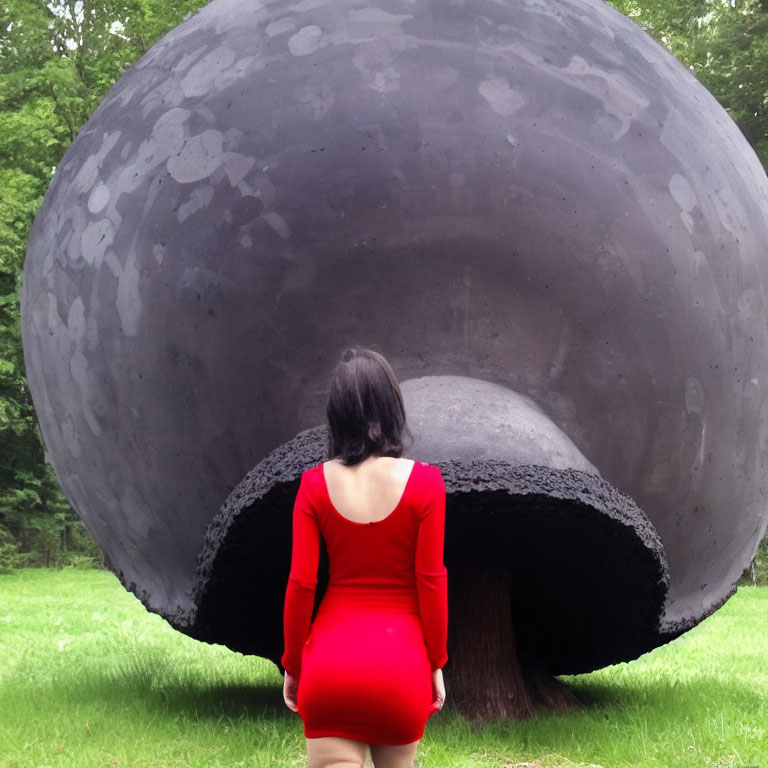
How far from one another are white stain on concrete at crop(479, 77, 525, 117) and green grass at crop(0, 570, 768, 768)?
2.06m

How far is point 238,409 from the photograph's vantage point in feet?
11.7

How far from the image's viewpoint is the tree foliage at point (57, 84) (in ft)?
51.7

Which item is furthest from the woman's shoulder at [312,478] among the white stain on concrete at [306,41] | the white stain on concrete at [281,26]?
the white stain on concrete at [281,26]

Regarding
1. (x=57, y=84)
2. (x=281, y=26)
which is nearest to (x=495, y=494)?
(x=281, y=26)

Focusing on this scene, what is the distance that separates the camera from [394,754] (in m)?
2.45

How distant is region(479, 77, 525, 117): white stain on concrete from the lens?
3549mm

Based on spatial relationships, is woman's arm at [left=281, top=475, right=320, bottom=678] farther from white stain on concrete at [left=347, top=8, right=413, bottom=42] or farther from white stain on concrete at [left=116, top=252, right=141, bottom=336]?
white stain on concrete at [left=347, top=8, right=413, bottom=42]

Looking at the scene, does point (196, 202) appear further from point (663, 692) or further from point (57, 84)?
point (57, 84)

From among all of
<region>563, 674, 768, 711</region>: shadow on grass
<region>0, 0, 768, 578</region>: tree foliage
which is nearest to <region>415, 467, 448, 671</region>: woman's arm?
<region>563, 674, 768, 711</region>: shadow on grass

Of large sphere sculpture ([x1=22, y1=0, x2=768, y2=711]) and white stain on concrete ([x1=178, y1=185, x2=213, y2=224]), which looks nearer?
A: large sphere sculpture ([x1=22, y1=0, x2=768, y2=711])

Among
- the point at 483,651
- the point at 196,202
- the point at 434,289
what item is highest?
the point at 196,202

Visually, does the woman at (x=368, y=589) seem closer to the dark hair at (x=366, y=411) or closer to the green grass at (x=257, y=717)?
the dark hair at (x=366, y=411)

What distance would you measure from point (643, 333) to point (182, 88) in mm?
1724

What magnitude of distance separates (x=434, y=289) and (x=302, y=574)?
1.31 m
